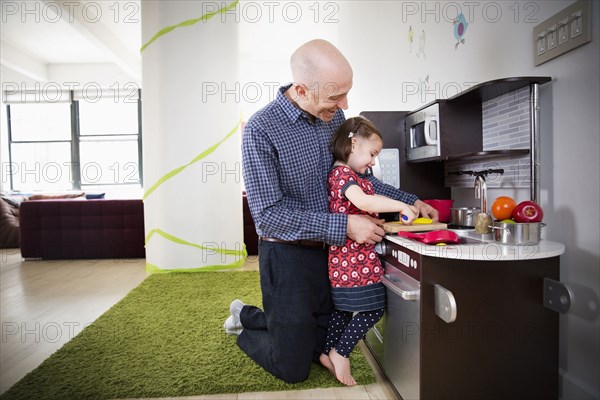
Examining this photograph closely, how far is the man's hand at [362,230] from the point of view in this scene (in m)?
1.54

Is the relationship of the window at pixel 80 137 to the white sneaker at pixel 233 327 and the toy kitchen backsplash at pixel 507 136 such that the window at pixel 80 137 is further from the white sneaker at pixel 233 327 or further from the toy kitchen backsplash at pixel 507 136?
the toy kitchen backsplash at pixel 507 136

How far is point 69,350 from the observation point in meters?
2.04

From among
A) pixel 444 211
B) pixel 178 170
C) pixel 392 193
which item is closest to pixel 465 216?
pixel 444 211

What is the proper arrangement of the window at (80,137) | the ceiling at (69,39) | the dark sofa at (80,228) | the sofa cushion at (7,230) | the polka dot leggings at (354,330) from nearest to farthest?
the polka dot leggings at (354,330) < the dark sofa at (80,228) < the ceiling at (69,39) < the sofa cushion at (7,230) < the window at (80,137)

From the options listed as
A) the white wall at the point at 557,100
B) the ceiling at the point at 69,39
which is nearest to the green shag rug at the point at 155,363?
the white wall at the point at 557,100

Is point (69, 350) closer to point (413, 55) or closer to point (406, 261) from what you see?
point (406, 261)

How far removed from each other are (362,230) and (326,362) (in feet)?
2.07

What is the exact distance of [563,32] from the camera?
1.44 metres

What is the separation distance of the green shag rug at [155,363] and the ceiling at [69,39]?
429 centimetres

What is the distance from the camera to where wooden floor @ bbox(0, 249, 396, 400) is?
1658 millimetres

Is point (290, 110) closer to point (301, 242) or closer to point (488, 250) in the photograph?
point (301, 242)

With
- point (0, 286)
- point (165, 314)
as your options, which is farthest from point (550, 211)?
point (0, 286)

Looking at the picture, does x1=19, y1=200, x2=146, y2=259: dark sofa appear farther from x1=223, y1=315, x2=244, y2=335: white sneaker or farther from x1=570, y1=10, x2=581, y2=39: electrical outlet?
x1=570, y1=10, x2=581, y2=39: electrical outlet

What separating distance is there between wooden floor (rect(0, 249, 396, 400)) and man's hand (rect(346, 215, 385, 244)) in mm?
609
